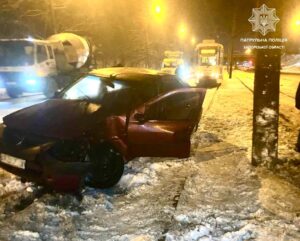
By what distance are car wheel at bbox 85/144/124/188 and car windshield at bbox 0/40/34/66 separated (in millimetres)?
12287

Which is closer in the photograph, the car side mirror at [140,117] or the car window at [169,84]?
the car side mirror at [140,117]

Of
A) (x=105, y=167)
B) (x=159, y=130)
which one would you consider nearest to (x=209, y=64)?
(x=159, y=130)

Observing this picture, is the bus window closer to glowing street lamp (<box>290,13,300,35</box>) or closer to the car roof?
the car roof

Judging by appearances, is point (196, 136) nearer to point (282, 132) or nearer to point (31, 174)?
point (282, 132)

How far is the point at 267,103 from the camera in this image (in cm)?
617

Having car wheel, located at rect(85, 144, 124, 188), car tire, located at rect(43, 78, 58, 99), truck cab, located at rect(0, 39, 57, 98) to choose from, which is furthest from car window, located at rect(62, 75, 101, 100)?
car tire, located at rect(43, 78, 58, 99)

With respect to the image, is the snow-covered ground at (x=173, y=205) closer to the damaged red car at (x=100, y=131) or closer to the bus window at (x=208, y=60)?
the damaged red car at (x=100, y=131)

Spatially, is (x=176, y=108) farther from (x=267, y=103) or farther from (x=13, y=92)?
(x=13, y=92)

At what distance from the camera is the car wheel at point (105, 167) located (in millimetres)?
5340

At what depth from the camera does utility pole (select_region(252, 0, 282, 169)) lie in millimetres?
5984

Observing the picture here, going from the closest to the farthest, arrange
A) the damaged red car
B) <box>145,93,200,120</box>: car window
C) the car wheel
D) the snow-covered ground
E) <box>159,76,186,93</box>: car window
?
the snow-covered ground, the damaged red car, the car wheel, <box>145,93,200,120</box>: car window, <box>159,76,186,93</box>: car window

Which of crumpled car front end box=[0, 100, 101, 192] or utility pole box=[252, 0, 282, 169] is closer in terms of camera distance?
crumpled car front end box=[0, 100, 101, 192]

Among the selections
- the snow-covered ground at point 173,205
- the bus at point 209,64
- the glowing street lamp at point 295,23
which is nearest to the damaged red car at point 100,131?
the snow-covered ground at point 173,205

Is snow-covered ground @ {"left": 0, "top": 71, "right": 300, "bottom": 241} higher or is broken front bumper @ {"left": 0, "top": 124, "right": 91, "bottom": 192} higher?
broken front bumper @ {"left": 0, "top": 124, "right": 91, "bottom": 192}
